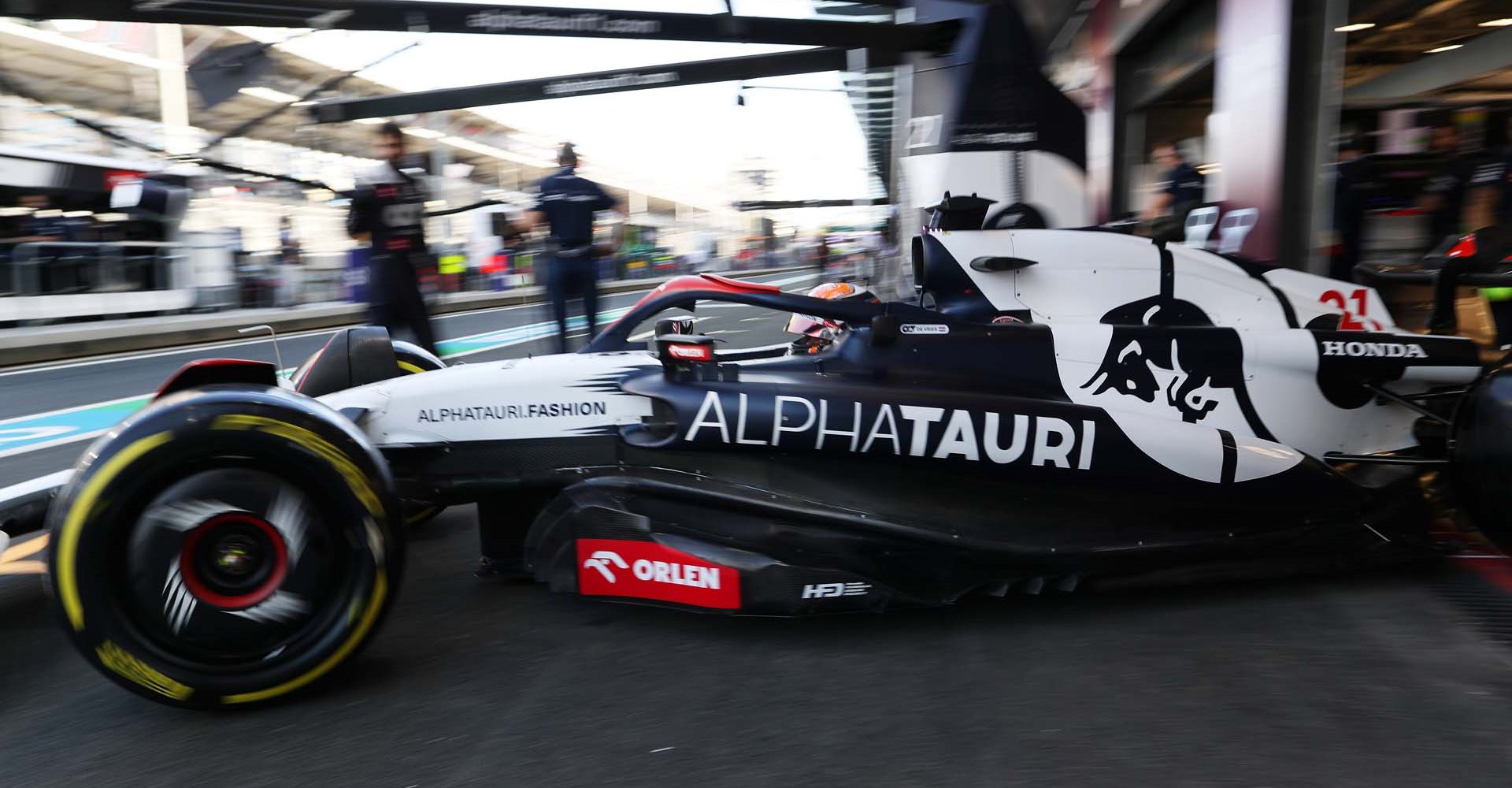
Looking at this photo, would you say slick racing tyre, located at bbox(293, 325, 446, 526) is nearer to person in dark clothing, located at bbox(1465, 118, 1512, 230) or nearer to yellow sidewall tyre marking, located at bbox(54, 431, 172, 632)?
yellow sidewall tyre marking, located at bbox(54, 431, 172, 632)

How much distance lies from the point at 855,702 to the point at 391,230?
4.43 meters

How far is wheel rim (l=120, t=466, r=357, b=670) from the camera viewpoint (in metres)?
2.24

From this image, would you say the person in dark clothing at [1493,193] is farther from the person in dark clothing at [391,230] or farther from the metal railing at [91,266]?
the metal railing at [91,266]

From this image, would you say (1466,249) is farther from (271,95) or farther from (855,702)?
(271,95)

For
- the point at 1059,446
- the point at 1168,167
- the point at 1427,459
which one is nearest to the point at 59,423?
the point at 1059,446

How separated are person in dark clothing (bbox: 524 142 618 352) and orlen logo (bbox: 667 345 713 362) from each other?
4.67 meters

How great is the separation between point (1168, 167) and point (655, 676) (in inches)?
277

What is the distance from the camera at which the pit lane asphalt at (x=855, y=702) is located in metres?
2.04

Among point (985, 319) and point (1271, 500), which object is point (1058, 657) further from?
point (985, 319)

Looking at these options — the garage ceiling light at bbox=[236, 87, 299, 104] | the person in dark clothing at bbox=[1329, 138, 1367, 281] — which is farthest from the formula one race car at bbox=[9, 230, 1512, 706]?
the garage ceiling light at bbox=[236, 87, 299, 104]

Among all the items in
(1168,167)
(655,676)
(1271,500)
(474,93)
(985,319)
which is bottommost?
(655,676)

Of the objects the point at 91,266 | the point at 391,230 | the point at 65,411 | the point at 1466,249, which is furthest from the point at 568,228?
the point at 91,266

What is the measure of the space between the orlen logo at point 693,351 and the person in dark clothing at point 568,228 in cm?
467

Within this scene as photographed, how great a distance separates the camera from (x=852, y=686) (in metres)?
2.43
